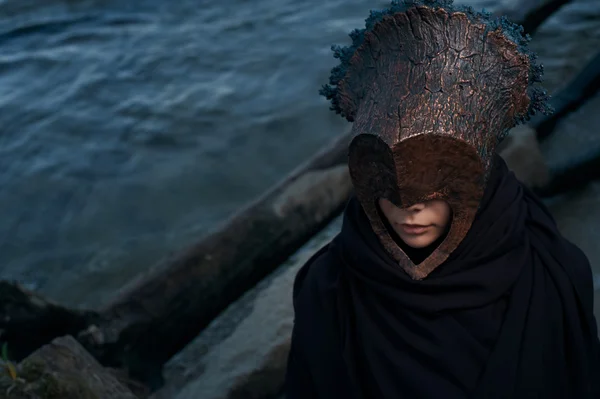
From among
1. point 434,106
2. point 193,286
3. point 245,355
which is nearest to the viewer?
point 434,106

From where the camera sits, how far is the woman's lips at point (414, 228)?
1673 millimetres

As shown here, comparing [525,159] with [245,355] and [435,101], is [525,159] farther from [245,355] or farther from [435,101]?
[435,101]

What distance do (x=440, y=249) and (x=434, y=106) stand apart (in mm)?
385

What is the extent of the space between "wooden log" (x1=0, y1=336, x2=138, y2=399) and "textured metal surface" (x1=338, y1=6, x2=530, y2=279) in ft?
3.88

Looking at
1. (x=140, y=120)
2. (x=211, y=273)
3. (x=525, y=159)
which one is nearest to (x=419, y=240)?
(x=211, y=273)

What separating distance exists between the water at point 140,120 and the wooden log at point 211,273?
4.31 feet

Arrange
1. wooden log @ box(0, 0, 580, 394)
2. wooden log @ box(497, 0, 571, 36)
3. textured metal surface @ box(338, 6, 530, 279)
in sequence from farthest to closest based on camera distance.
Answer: wooden log @ box(497, 0, 571, 36), wooden log @ box(0, 0, 580, 394), textured metal surface @ box(338, 6, 530, 279)

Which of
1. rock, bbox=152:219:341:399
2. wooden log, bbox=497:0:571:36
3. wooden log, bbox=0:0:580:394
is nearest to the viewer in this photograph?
wooden log, bbox=0:0:580:394

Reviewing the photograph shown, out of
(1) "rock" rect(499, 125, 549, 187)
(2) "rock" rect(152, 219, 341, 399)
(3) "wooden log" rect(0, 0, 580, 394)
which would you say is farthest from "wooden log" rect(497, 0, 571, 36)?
(2) "rock" rect(152, 219, 341, 399)

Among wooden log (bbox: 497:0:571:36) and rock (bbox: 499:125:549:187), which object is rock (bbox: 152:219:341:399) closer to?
rock (bbox: 499:125:549:187)

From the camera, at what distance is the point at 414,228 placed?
1676mm

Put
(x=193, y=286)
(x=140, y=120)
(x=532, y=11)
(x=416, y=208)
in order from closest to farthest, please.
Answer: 1. (x=416, y=208)
2. (x=193, y=286)
3. (x=532, y=11)
4. (x=140, y=120)

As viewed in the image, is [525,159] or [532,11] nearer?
[525,159]

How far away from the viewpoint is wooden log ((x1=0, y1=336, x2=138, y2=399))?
6.47 feet
